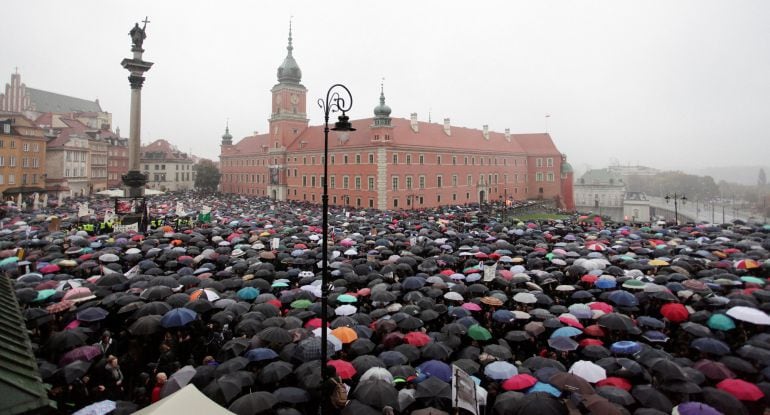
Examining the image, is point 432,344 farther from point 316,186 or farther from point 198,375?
point 316,186

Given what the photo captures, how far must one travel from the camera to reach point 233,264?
18.5 m

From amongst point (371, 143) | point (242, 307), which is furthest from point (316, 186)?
point (242, 307)


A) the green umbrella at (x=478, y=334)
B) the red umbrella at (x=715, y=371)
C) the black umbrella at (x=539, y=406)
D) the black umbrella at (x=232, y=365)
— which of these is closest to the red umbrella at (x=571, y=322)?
the green umbrella at (x=478, y=334)

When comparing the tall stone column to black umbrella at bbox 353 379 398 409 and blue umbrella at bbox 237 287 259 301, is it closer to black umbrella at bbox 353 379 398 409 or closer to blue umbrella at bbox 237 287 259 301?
blue umbrella at bbox 237 287 259 301

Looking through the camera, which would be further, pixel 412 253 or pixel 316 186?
pixel 316 186

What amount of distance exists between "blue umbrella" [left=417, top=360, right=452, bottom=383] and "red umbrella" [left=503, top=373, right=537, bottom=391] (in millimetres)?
1120

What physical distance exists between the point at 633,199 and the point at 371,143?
60.2 m

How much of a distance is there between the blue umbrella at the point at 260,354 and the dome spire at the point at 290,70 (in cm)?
6662

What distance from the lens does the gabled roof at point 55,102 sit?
8856 centimetres

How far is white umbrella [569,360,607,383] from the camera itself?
8.72 metres

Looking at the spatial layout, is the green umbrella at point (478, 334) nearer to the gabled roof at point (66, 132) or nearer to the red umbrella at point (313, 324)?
the red umbrella at point (313, 324)

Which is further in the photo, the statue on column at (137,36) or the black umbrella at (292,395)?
the statue on column at (137,36)

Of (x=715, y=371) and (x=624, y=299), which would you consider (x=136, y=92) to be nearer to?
(x=624, y=299)

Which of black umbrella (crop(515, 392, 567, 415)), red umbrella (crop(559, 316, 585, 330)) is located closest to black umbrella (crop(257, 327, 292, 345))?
black umbrella (crop(515, 392, 567, 415))
